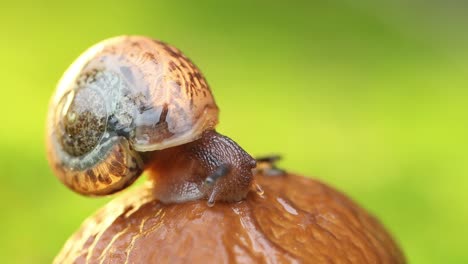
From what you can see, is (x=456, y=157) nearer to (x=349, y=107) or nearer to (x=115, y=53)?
(x=349, y=107)

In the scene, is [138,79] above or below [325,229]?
above

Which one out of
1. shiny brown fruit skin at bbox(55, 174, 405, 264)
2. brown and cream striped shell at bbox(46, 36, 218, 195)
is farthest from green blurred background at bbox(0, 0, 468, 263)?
brown and cream striped shell at bbox(46, 36, 218, 195)

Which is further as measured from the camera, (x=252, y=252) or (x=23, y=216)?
(x=23, y=216)

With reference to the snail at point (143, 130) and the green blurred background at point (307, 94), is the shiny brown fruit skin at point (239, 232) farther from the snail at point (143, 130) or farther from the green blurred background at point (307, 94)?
the green blurred background at point (307, 94)

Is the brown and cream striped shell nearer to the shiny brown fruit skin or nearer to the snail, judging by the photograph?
the snail

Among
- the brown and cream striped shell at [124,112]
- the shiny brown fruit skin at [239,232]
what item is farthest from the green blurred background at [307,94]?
the brown and cream striped shell at [124,112]

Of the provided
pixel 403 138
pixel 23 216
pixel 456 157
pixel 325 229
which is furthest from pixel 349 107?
pixel 325 229
